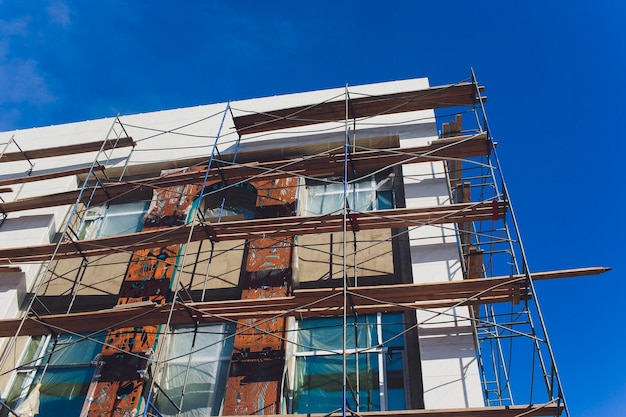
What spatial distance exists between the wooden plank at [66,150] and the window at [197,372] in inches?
245

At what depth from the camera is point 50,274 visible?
41.1ft

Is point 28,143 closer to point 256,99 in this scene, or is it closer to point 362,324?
point 256,99

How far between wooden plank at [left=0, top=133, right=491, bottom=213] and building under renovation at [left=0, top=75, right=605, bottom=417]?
0.15 ft

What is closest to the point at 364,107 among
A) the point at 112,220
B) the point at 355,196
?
the point at 355,196

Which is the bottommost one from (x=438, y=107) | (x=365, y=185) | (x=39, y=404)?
(x=39, y=404)

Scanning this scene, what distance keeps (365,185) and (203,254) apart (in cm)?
414

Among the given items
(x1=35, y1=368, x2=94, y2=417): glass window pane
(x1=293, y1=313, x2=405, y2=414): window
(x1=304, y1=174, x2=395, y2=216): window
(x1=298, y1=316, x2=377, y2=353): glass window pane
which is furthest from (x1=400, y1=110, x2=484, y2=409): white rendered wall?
(x1=35, y1=368, x2=94, y2=417): glass window pane

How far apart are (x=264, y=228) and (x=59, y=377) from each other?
16.3 ft

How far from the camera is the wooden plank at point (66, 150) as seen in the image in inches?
576

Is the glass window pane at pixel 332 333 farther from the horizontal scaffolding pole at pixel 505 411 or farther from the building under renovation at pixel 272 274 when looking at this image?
the horizontal scaffolding pole at pixel 505 411

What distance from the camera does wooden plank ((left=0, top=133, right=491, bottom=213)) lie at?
11.6m

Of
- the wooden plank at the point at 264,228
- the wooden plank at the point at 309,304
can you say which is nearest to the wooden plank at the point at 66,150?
the wooden plank at the point at 264,228

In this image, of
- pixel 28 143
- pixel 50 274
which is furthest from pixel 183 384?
pixel 28 143

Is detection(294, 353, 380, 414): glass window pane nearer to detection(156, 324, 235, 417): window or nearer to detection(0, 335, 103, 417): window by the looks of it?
detection(156, 324, 235, 417): window
